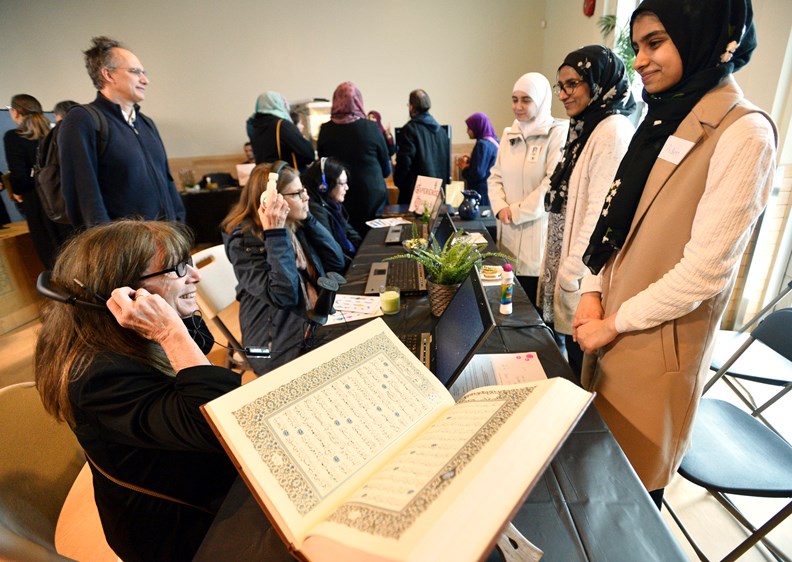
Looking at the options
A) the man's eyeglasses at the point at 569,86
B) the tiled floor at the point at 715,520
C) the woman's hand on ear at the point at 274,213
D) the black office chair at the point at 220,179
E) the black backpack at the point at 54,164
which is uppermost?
the man's eyeglasses at the point at 569,86

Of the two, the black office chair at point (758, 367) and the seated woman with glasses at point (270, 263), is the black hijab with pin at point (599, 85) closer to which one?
the black office chair at point (758, 367)

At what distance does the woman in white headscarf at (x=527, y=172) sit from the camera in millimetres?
2092

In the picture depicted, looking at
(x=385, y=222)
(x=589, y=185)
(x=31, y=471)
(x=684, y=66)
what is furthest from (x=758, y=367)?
(x=31, y=471)

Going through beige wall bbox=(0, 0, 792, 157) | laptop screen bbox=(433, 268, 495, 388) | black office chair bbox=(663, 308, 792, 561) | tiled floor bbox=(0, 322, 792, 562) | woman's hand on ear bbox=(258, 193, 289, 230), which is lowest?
tiled floor bbox=(0, 322, 792, 562)

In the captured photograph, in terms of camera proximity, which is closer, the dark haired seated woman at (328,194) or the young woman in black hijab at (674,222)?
the young woman in black hijab at (674,222)

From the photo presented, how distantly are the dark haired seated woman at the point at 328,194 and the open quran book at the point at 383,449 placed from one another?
1765 mm

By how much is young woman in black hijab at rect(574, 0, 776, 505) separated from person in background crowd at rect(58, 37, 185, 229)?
88.1 inches

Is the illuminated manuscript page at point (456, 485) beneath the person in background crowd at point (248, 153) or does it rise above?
beneath

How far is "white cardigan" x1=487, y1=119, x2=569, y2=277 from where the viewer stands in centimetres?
213

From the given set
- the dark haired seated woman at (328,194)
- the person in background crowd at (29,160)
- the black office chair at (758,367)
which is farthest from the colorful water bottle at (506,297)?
the person in background crowd at (29,160)

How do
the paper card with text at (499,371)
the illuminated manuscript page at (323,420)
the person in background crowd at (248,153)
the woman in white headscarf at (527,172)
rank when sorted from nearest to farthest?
1. the illuminated manuscript page at (323,420)
2. the paper card with text at (499,371)
3. the woman in white headscarf at (527,172)
4. the person in background crowd at (248,153)

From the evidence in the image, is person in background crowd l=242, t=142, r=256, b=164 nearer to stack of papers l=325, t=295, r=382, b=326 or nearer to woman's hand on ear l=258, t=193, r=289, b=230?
woman's hand on ear l=258, t=193, r=289, b=230

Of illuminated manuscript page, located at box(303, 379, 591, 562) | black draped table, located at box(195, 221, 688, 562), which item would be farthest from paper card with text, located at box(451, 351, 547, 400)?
illuminated manuscript page, located at box(303, 379, 591, 562)

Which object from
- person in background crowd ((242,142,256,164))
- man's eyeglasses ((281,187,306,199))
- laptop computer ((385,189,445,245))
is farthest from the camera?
person in background crowd ((242,142,256,164))
